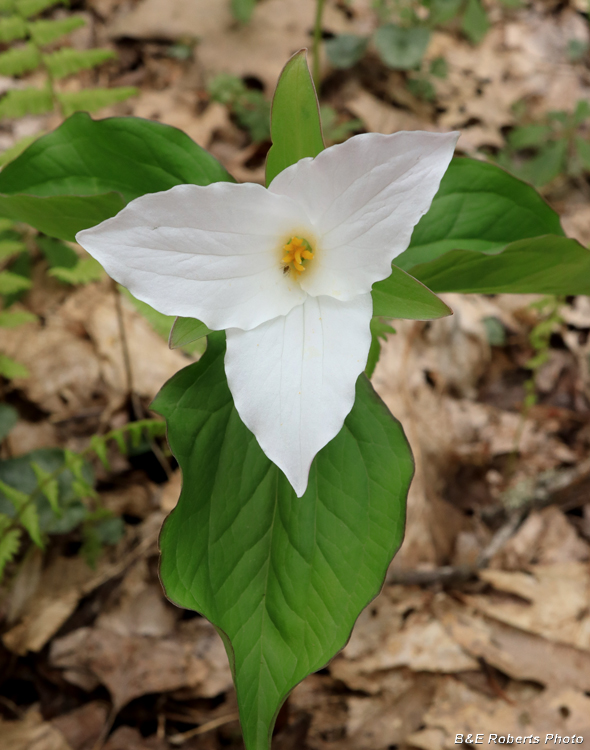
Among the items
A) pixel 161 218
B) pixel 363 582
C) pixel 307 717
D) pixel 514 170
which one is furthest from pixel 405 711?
pixel 514 170

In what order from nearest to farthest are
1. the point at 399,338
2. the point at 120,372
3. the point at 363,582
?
the point at 363,582 → the point at 120,372 → the point at 399,338

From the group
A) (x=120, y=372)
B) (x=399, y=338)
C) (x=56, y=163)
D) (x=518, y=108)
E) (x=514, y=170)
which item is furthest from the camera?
(x=518, y=108)

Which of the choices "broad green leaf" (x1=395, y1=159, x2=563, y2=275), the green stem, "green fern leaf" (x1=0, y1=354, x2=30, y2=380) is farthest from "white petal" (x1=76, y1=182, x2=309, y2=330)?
the green stem

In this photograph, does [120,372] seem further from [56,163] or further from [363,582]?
[363,582]

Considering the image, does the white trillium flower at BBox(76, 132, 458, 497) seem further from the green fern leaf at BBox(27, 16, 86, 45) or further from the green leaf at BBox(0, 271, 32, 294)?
the green fern leaf at BBox(27, 16, 86, 45)

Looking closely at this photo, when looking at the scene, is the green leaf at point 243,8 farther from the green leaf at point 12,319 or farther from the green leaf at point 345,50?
the green leaf at point 12,319

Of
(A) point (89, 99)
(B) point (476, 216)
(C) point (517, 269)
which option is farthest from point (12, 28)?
(C) point (517, 269)
